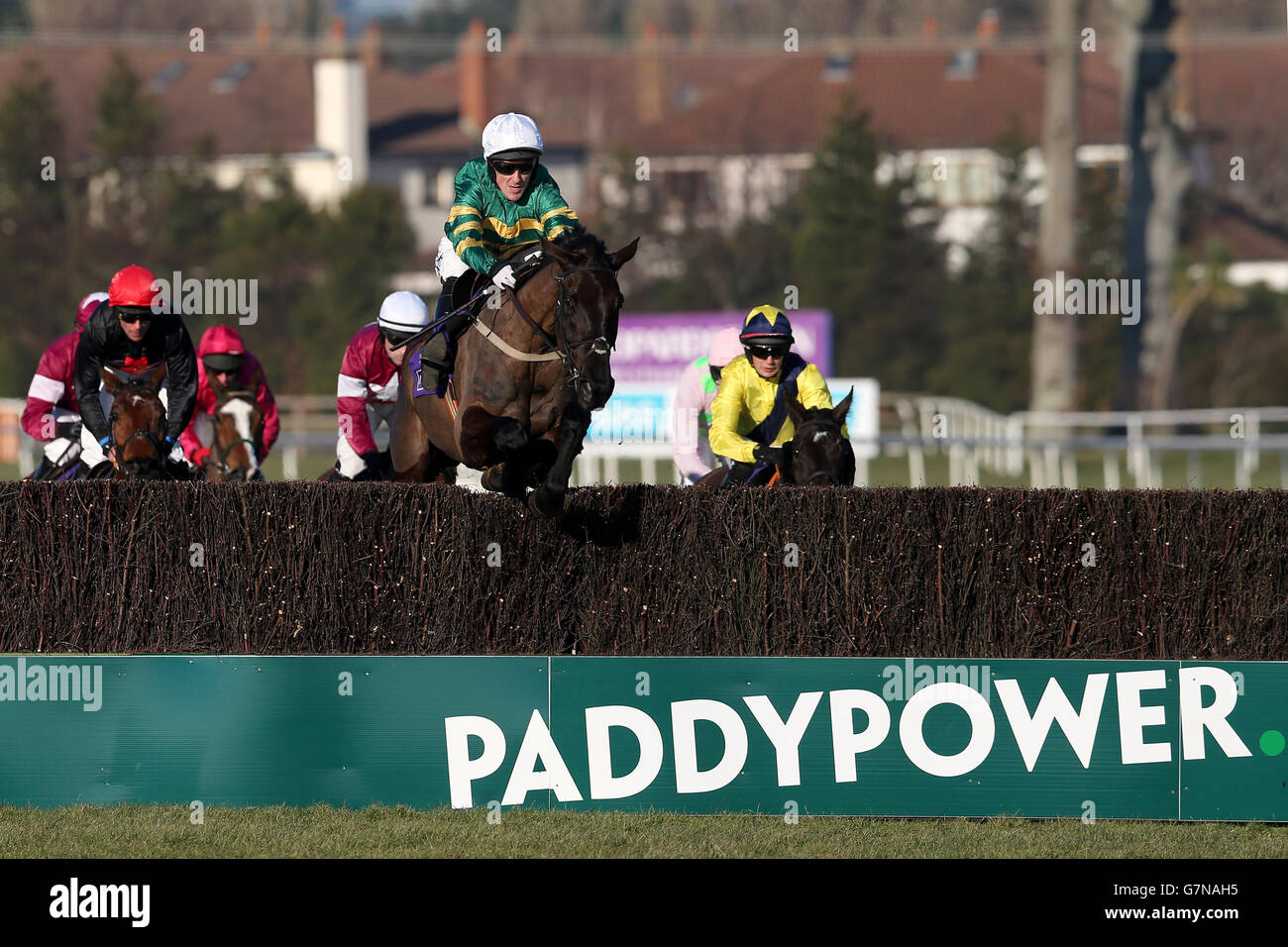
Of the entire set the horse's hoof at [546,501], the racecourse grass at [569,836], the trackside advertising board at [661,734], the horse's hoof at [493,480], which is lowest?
the racecourse grass at [569,836]

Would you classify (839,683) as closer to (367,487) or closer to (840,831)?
(840,831)

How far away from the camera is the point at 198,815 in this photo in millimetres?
7047

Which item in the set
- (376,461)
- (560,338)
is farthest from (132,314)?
(560,338)

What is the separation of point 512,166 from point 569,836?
10.5 feet

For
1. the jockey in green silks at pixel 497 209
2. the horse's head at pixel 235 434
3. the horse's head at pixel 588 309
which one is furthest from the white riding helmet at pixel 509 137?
the horse's head at pixel 235 434

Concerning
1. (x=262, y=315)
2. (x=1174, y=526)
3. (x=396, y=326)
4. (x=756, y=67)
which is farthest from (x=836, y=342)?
(x=756, y=67)

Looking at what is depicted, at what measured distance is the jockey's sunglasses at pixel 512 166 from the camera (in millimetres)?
8680

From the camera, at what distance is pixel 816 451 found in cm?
894

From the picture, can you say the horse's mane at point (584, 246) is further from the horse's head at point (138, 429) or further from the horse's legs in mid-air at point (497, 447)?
the horse's head at point (138, 429)

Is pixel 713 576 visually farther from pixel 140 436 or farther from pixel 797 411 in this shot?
pixel 140 436

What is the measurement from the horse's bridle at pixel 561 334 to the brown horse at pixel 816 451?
1054mm

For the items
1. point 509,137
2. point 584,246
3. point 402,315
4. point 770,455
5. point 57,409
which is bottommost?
point 770,455

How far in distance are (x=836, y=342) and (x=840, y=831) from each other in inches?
1191

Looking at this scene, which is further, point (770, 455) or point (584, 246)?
point (770, 455)
